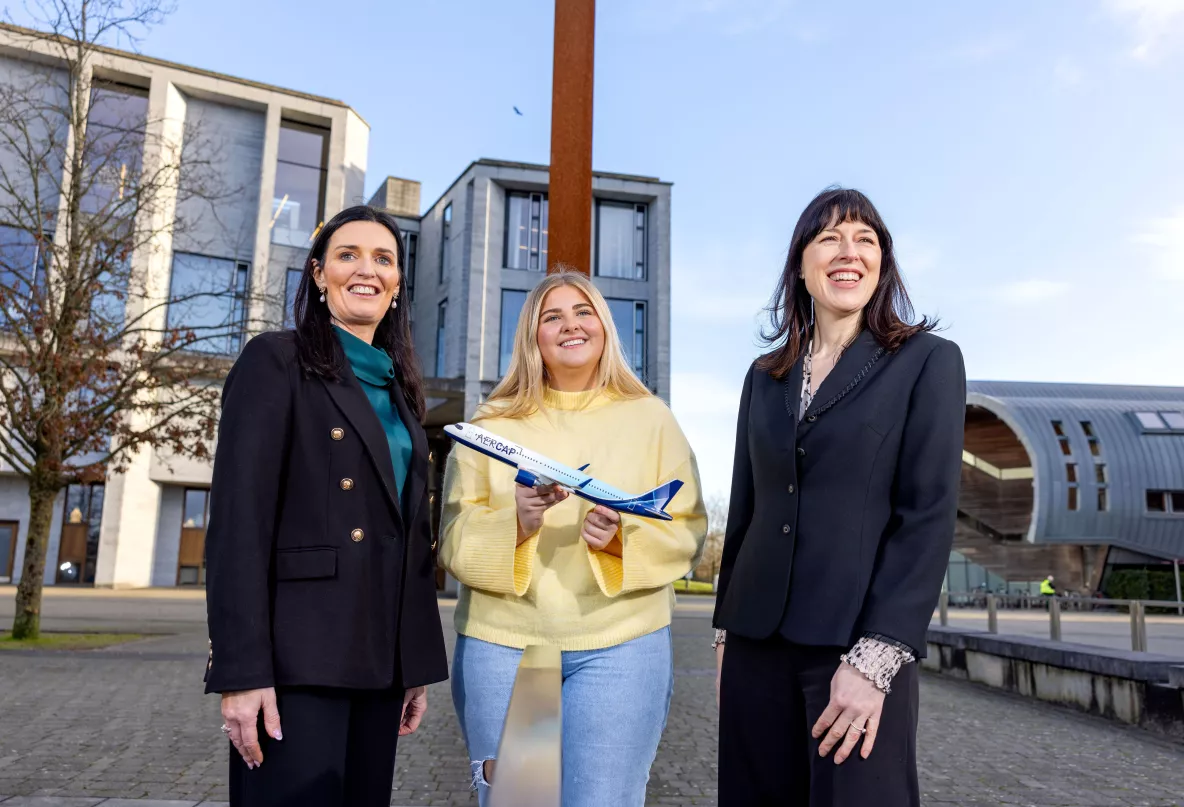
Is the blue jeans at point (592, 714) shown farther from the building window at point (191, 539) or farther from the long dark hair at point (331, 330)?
the building window at point (191, 539)

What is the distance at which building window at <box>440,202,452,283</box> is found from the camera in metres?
35.4

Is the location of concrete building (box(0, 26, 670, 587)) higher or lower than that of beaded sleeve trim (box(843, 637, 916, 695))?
higher

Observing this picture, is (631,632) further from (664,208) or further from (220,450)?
(664,208)

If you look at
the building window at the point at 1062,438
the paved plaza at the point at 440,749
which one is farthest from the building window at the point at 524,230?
the building window at the point at 1062,438

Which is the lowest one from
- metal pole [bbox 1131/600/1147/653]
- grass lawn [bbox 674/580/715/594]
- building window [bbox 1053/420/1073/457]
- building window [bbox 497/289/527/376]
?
grass lawn [bbox 674/580/715/594]

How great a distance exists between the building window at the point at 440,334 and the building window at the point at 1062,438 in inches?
1264

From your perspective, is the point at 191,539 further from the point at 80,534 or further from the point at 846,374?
the point at 846,374

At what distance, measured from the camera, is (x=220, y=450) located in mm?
2555

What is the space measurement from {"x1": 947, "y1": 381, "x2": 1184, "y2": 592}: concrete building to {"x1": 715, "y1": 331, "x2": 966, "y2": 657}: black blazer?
A: 163 feet

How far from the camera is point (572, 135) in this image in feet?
14.0

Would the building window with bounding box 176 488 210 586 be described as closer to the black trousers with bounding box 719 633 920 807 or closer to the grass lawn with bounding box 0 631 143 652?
the grass lawn with bounding box 0 631 143 652

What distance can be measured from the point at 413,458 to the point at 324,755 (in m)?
0.83

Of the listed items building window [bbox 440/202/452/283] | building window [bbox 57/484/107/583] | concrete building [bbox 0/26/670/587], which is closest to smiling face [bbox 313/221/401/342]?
concrete building [bbox 0/26/670/587]

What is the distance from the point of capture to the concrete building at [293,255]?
32781mm
